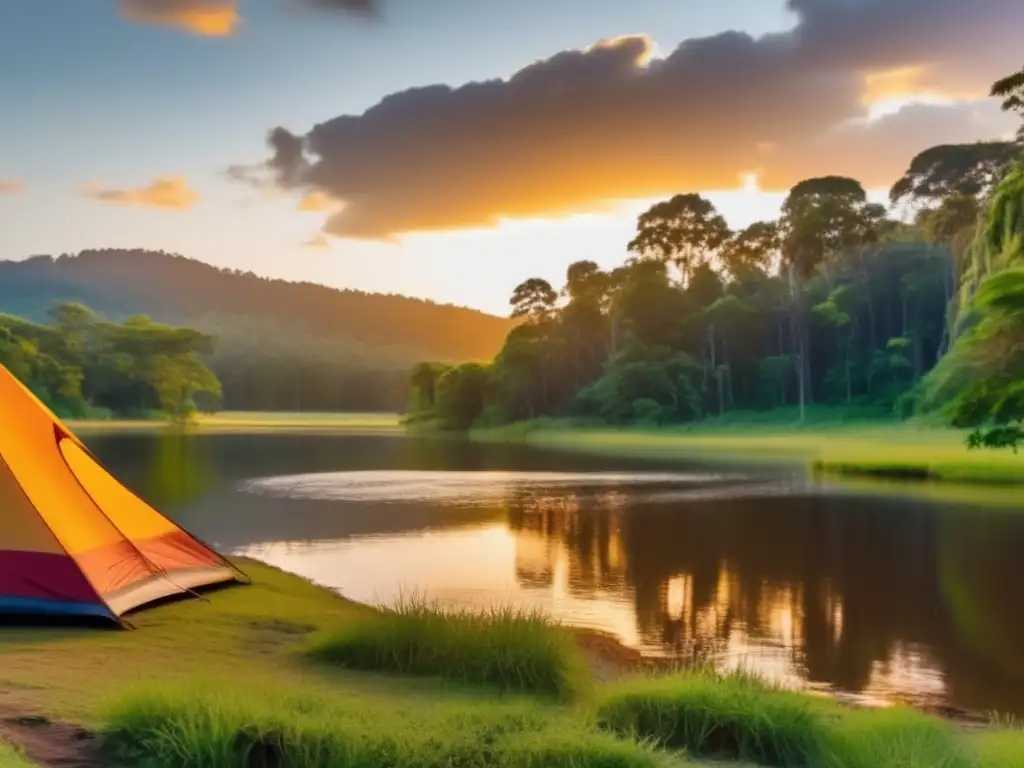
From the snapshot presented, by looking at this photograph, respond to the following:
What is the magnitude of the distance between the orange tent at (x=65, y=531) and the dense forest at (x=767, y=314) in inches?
2052

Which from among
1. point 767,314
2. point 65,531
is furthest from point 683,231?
point 65,531

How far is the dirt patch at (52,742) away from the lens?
190 inches

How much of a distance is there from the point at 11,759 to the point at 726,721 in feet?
10.9

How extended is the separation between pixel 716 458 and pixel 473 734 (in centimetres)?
4044

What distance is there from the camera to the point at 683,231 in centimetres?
8050

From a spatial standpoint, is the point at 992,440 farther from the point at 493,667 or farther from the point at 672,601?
the point at 493,667

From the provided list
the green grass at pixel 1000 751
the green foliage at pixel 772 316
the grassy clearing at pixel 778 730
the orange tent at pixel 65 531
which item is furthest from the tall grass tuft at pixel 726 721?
the green foliage at pixel 772 316

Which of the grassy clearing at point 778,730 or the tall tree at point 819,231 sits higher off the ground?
the tall tree at point 819,231

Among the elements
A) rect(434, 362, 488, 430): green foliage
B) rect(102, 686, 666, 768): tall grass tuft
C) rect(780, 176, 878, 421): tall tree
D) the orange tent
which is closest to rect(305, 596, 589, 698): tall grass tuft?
rect(102, 686, 666, 768): tall grass tuft

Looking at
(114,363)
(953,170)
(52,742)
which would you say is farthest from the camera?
(114,363)

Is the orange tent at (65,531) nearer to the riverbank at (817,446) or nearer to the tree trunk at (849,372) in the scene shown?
the riverbank at (817,446)

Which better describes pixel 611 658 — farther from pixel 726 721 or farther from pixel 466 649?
pixel 726 721

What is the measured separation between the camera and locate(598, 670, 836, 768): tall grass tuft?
18.3 ft

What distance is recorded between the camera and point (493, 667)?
6.91m
